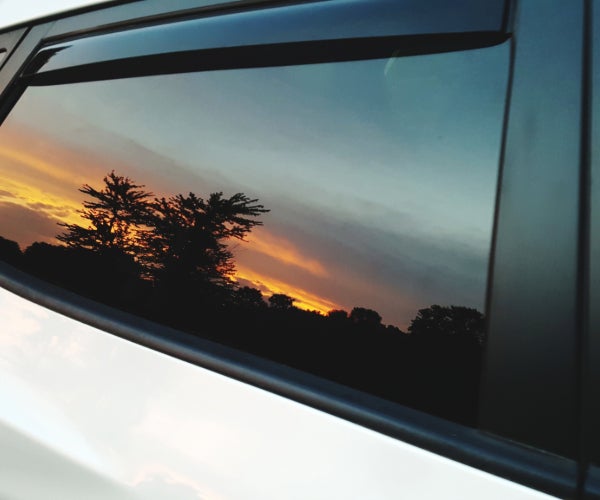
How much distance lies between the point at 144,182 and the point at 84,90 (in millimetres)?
354

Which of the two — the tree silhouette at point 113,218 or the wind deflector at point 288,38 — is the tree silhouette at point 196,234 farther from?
the wind deflector at point 288,38

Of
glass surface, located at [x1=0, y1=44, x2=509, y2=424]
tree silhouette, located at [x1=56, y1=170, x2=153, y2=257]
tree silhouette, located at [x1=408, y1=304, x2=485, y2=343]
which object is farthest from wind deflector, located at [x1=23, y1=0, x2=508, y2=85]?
tree silhouette, located at [x1=408, y1=304, x2=485, y2=343]

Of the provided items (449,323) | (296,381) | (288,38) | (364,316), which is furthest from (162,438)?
(288,38)

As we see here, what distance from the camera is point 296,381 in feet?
2.60

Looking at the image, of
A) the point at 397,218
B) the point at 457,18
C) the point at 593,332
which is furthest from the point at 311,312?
the point at 457,18

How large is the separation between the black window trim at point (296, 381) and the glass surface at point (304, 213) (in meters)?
0.03

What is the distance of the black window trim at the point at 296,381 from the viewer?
636mm

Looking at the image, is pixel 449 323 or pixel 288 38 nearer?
pixel 449 323

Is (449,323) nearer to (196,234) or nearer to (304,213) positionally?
(304,213)

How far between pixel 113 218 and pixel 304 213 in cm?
46

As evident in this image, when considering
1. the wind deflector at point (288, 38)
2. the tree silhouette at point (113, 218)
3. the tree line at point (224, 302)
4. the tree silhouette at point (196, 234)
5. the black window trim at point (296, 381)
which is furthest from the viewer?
the tree silhouette at point (113, 218)

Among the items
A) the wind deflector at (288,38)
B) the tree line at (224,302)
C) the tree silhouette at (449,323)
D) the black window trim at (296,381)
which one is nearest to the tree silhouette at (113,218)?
Answer: the tree line at (224,302)

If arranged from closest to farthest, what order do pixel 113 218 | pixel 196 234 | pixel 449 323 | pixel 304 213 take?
pixel 449 323, pixel 304 213, pixel 196 234, pixel 113 218

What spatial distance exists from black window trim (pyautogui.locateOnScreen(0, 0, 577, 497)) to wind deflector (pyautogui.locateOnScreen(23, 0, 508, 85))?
3cm
